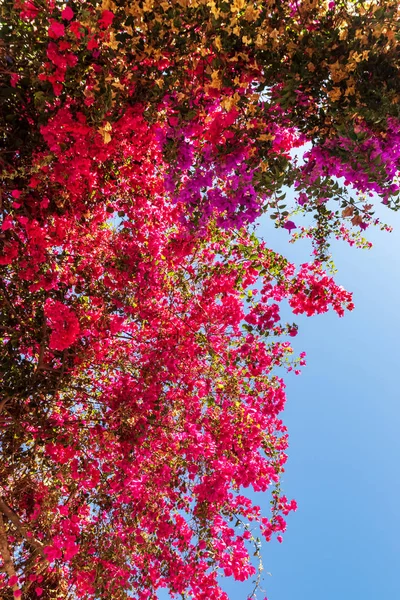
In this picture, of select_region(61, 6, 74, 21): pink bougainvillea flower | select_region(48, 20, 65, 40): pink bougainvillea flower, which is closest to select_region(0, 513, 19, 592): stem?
select_region(48, 20, 65, 40): pink bougainvillea flower

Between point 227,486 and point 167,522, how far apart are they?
119 centimetres

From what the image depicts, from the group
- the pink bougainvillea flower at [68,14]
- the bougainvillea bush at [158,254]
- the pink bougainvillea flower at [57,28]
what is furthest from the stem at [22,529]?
the pink bougainvillea flower at [68,14]

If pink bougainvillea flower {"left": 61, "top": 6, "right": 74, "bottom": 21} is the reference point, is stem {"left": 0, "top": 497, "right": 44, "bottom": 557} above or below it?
below

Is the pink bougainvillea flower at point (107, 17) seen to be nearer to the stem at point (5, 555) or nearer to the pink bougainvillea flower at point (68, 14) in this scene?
the pink bougainvillea flower at point (68, 14)

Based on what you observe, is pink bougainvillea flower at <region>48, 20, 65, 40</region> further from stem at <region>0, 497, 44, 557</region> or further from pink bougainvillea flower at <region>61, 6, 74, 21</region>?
stem at <region>0, 497, 44, 557</region>

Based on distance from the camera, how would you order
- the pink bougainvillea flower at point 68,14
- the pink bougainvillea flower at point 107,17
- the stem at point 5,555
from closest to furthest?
the pink bougainvillea flower at point 107,17, the pink bougainvillea flower at point 68,14, the stem at point 5,555

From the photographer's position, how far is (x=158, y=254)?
740 centimetres

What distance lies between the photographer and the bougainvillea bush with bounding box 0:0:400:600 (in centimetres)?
383

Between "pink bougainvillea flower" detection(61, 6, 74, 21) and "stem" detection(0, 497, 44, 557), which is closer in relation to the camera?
"pink bougainvillea flower" detection(61, 6, 74, 21)

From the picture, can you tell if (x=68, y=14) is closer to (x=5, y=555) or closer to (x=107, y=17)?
(x=107, y=17)

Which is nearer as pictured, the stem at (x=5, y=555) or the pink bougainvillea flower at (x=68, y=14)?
the pink bougainvillea flower at (x=68, y=14)

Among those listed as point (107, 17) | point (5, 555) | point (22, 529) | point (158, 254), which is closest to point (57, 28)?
point (107, 17)

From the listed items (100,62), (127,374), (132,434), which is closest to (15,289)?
(127,374)

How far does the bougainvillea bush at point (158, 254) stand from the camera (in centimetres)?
383
